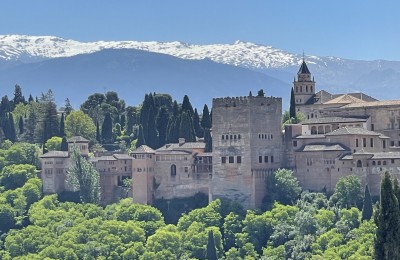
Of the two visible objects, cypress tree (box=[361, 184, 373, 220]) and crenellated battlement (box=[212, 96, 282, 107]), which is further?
crenellated battlement (box=[212, 96, 282, 107])

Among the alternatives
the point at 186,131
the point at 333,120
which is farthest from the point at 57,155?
the point at 333,120

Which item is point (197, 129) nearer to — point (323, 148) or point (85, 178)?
point (85, 178)

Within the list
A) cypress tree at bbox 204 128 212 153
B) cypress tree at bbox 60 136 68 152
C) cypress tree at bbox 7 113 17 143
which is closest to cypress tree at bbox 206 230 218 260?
cypress tree at bbox 204 128 212 153

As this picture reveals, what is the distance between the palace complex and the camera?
8831cm

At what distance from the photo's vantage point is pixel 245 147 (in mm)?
91250

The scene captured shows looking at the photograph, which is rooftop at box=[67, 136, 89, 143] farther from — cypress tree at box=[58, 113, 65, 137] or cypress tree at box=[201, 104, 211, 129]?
cypress tree at box=[201, 104, 211, 129]

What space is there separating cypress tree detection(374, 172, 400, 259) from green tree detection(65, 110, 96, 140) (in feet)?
206

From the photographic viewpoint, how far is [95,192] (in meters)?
98.8

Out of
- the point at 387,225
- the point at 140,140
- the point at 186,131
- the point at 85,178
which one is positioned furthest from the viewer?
the point at 140,140

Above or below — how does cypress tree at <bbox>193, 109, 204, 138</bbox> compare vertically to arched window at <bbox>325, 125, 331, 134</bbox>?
above

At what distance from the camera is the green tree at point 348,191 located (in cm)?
8569

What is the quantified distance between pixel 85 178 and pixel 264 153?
14.8 metres

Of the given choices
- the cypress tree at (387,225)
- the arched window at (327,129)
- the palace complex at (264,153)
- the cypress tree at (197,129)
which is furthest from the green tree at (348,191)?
the cypress tree at (387,225)

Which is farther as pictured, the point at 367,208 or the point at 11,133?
the point at 11,133
